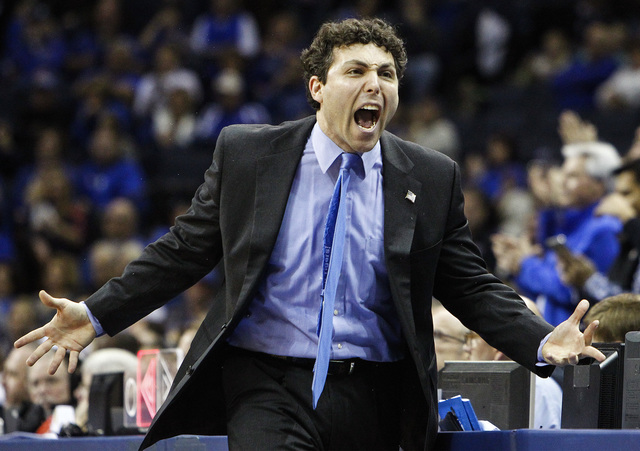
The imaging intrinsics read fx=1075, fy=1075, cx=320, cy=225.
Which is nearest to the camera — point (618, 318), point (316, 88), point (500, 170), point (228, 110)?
point (316, 88)

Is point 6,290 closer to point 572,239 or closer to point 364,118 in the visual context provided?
point 572,239

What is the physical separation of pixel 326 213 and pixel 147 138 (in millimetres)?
9028

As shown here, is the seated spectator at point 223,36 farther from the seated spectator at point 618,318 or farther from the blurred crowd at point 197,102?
the seated spectator at point 618,318

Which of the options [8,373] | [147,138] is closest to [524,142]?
[147,138]

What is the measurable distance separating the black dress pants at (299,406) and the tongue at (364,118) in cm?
73

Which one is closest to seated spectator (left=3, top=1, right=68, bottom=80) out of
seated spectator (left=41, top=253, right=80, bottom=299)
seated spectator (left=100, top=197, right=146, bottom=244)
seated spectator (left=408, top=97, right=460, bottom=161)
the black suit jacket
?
seated spectator (left=100, top=197, right=146, bottom=244)

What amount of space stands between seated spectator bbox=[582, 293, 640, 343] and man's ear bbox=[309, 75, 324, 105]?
1.50m

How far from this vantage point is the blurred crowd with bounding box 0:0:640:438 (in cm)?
984

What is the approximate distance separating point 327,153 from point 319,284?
42 centimetres

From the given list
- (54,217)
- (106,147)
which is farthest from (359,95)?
(106,147)

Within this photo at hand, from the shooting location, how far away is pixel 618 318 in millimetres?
4090

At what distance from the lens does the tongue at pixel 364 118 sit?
10.8 ft

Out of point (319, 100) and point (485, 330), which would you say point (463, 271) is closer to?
point (485, 330)

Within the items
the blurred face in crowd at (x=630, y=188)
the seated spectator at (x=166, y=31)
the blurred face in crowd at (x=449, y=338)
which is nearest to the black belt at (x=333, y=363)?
the blurred face in crowd at (x=449, y=338)
